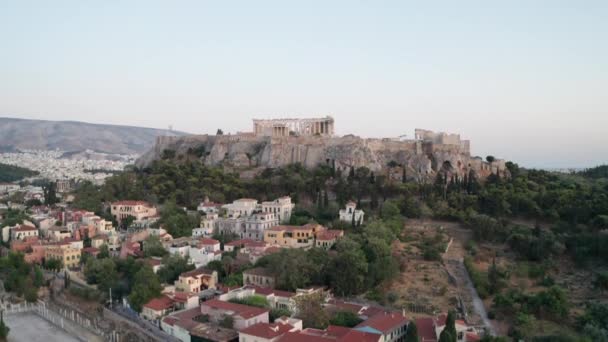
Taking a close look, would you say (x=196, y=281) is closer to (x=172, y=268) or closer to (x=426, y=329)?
(x=172, y=268)

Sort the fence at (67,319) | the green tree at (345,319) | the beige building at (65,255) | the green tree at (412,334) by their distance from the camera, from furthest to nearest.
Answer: the beige building at (65,255), the fence at (67,319), the green tree at (345,319), the green tree at (412,334)

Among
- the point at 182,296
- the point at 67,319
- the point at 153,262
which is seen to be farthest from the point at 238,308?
the point at 67,319

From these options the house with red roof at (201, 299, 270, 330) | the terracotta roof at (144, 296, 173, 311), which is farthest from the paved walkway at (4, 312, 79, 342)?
the house with red roof at (201, 299, 270, 330)

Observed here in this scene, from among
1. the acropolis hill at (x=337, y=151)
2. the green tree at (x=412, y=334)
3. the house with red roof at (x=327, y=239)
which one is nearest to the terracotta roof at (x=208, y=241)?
the house with red roof at (x=327, y=239)

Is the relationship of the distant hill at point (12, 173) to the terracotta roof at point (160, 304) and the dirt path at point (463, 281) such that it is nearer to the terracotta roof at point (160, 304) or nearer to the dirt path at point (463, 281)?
the terracotta roof at point (160, 304)

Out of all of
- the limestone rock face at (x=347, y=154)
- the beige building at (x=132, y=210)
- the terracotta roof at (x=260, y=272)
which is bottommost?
the terracotta roof at (x=260, y=272)

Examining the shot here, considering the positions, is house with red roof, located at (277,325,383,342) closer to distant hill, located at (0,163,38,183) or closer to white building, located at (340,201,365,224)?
white building, located at (340,201,365,224)
